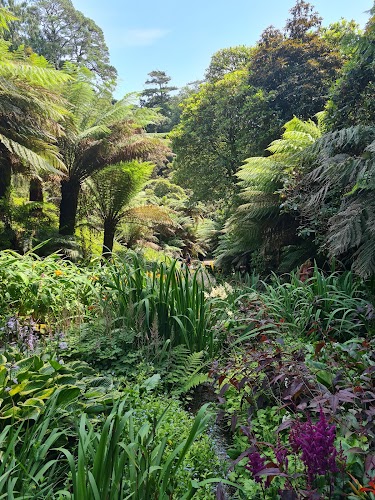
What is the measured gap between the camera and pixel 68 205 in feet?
21.5

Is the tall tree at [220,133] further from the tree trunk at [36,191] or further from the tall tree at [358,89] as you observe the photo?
the tree trunk at [36,191]

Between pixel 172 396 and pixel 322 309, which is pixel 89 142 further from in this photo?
pixel 172 396

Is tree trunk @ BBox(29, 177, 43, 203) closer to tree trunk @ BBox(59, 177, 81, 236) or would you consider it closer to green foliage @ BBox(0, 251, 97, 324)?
tree trunk @ BBox(59, 177, 81, 236)

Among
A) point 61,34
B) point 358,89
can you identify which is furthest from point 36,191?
point 61,34

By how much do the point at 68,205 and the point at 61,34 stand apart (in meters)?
20.8

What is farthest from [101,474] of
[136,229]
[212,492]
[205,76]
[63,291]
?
[205,76]

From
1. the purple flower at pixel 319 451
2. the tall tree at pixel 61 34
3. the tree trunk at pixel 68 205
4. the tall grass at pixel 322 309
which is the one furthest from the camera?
the tall tree at pixel 61 34

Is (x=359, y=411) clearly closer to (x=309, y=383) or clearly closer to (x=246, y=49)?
(x=309, y=383)

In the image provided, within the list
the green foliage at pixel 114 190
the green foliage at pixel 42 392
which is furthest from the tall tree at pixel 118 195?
the green foliage at pixel 42 392

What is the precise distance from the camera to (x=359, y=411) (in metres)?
1.29

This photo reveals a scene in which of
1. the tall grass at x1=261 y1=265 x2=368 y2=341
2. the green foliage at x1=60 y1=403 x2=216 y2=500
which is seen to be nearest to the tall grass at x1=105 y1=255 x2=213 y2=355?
the tall grass at x1=261 y1=265 x2=368 y2=341

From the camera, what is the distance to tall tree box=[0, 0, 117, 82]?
2050cm

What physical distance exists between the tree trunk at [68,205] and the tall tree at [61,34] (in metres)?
16.4

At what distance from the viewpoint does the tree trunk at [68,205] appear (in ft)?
21.0
